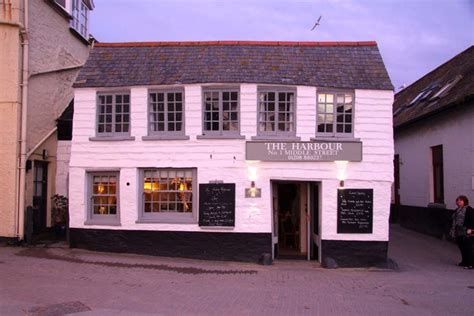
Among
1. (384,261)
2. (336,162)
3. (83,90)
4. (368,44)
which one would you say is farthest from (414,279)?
(83,90)

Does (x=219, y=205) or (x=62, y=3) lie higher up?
(x=62, y=3)

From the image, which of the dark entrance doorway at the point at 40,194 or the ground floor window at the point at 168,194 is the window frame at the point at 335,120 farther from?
the dark entrance doorway at the point at 40,194

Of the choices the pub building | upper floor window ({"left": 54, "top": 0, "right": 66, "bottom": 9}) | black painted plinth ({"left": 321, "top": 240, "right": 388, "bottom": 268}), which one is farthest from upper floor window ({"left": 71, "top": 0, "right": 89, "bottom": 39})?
black painted plinth ({"left": 321, "top": 240, "right": 388, "bottom": 268})

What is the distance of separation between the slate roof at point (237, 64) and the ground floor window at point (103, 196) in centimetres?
239

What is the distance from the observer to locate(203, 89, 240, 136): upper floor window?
1338 centimetres

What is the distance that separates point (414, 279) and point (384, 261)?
1427mm

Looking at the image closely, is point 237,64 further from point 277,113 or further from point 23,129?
point 23,129

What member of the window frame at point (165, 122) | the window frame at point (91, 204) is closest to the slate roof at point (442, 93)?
the window frame at point (165, 122)

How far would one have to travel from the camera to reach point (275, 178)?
13.1 metres

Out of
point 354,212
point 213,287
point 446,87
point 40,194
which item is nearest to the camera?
point 213,287

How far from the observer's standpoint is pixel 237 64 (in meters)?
13.7

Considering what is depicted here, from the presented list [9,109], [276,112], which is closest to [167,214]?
[276,112]

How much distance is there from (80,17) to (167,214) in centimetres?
925

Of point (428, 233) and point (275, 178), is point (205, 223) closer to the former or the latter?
point (275, 178)
